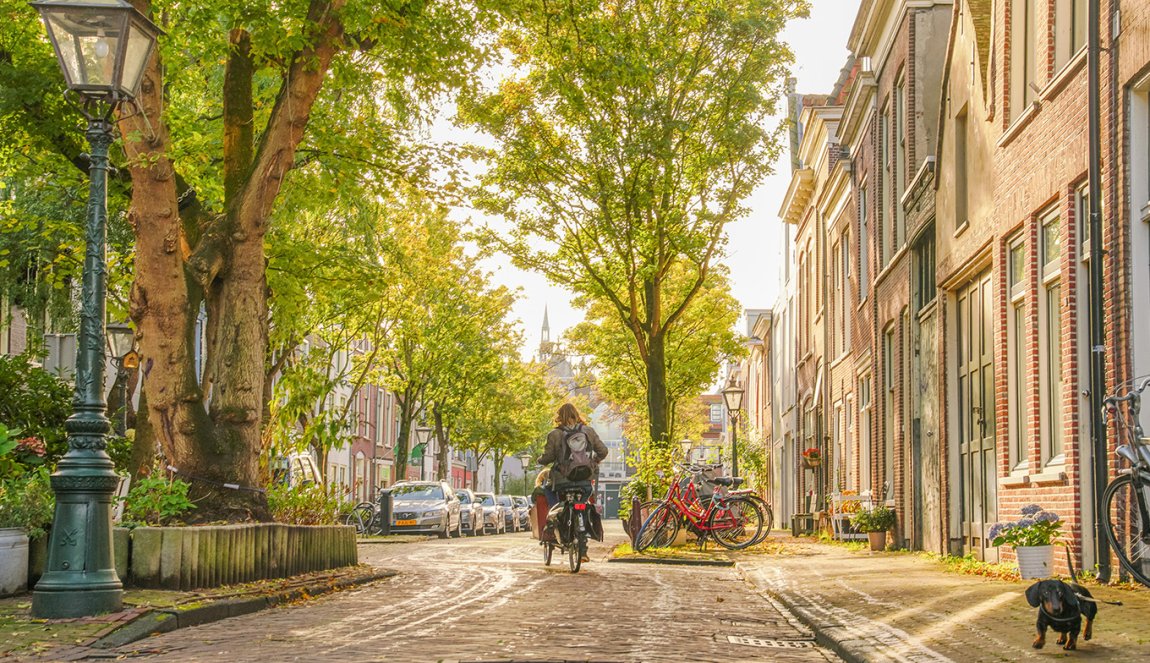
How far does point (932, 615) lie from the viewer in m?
9.63

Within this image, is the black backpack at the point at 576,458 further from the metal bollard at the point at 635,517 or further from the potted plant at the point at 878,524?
the metal bollard at the point at 635,517

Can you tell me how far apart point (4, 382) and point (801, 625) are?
995 centimetres

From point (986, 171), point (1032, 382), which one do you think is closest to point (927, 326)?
point (986, 171)

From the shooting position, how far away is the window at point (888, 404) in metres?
23.0

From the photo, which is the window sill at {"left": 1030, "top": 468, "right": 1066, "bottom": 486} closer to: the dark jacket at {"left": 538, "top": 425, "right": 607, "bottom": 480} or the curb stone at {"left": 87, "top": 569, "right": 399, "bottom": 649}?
the dark jacket at {"left": 538, "top": 425, "right": 607, "bottom": 480}

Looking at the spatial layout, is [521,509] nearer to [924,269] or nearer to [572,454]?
[924,269]

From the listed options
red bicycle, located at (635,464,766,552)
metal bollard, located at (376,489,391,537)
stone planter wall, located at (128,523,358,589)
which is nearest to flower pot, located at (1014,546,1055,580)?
stone planter wall, located at (128,523,358,589)

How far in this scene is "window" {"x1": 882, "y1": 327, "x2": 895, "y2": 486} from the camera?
23047 millimetres

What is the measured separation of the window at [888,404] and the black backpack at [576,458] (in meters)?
8.77

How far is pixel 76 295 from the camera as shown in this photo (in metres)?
22.4

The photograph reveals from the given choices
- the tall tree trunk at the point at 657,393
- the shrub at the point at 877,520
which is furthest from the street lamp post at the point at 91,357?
the tall tree trunk at the point at 657,393

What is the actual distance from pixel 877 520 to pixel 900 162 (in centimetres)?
561

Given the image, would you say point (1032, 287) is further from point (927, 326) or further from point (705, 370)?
point (705, 370)

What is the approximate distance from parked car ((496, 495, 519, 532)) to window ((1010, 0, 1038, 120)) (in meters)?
38.8
